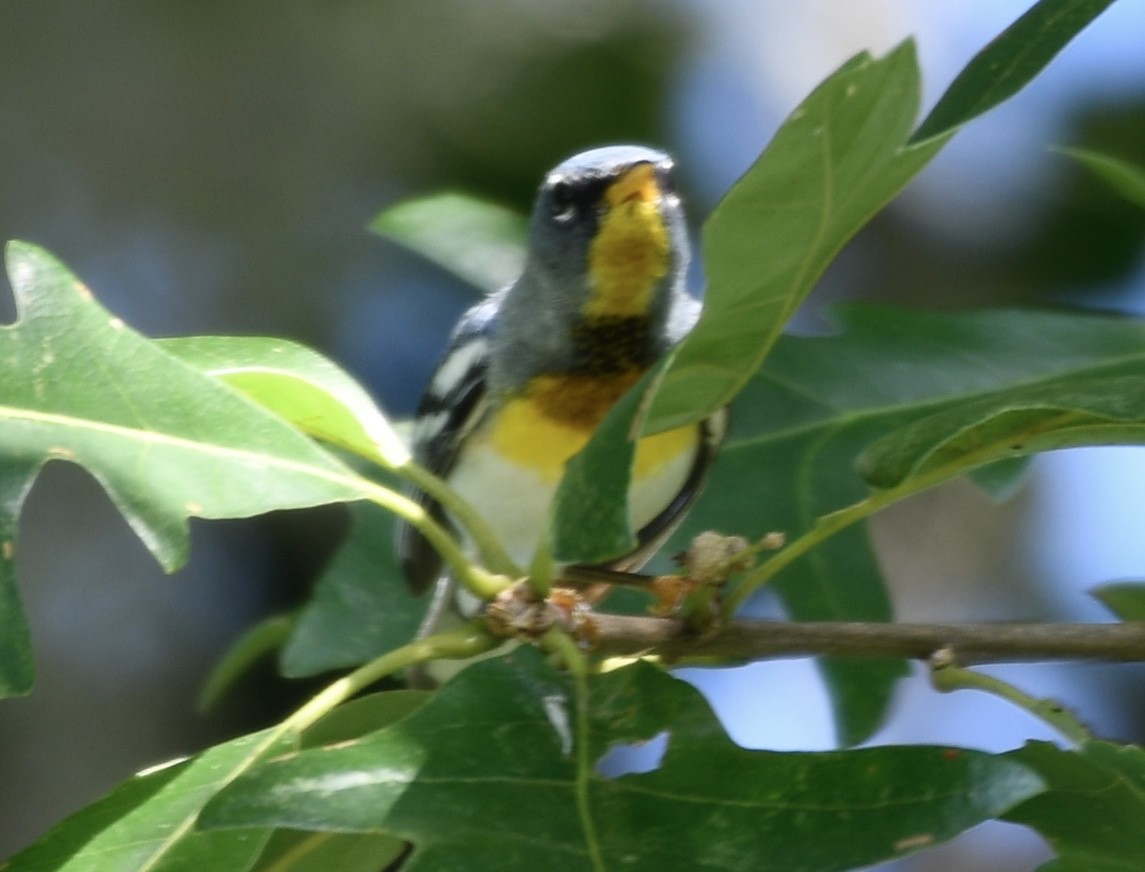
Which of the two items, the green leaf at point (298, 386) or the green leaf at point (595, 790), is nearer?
the green leaf at point (595, 790)

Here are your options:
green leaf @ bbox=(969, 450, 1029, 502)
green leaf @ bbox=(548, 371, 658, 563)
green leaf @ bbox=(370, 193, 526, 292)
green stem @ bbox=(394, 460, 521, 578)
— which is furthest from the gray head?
green leaf @ bbox=(548, 371, 658, 563)

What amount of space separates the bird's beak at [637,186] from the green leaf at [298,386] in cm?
46

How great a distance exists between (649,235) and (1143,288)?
64.1 inches

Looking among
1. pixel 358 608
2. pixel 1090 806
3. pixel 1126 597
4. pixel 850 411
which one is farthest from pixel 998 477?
pixel 358 608

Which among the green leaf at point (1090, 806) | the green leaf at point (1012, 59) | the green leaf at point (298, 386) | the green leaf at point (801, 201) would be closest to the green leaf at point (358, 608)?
the green leaf at point (298, 386)

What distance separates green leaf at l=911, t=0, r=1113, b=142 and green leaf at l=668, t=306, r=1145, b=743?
2.23 ft

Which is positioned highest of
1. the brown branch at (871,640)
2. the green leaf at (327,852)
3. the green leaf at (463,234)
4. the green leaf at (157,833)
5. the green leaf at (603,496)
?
the green leaf at (463,234)

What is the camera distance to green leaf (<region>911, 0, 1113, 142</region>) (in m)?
0.87

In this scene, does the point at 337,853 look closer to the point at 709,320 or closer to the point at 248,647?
the point at 709,320

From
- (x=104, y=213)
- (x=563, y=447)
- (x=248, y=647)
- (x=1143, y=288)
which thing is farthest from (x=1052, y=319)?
(x=104, y=213)

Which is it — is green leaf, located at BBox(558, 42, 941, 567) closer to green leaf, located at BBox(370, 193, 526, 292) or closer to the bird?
the bird

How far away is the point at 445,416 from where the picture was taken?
1.81m

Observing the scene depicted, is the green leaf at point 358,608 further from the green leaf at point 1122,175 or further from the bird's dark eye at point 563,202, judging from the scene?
the green leaf at point 1122,175

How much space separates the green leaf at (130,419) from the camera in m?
0.99
